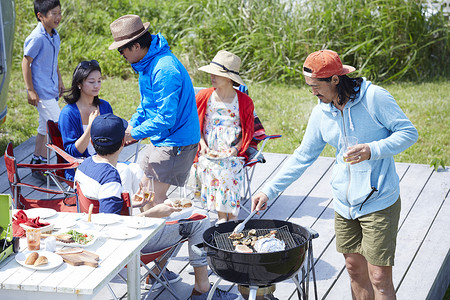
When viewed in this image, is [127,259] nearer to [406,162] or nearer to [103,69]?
[406,162]

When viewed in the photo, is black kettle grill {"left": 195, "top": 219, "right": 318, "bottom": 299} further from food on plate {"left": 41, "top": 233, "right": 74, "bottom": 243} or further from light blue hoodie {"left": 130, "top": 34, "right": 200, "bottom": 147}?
light blue hoodie {"left": 130, "top": 34, "right": 200, "bottom": 147}

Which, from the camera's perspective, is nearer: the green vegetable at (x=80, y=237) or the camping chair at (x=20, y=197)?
the green vegetable at (x=80, y=237)

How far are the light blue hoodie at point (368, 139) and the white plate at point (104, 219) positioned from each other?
119 centimetres

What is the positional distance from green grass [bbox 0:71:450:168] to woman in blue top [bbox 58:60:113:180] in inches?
97.5

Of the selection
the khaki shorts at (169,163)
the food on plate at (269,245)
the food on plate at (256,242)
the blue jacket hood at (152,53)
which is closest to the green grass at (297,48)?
the khaki shorts at (169,163)

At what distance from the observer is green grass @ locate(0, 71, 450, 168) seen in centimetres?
734

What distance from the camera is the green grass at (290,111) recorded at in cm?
734

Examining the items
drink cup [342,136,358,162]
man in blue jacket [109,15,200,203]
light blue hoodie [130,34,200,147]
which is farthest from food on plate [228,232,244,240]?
light blue hoodie [130,34,200,147]

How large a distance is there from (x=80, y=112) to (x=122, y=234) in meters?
2.09

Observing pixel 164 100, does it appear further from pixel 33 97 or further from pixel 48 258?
pixel 33 97

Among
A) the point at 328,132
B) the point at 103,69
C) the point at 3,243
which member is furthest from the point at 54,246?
the point at 103,69

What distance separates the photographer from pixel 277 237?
144 inches

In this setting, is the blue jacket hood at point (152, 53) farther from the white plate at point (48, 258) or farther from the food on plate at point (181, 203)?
the white plate at point (48, 258)

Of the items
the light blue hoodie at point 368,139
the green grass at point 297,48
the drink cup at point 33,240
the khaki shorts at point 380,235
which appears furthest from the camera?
the green grass at point 297,48
